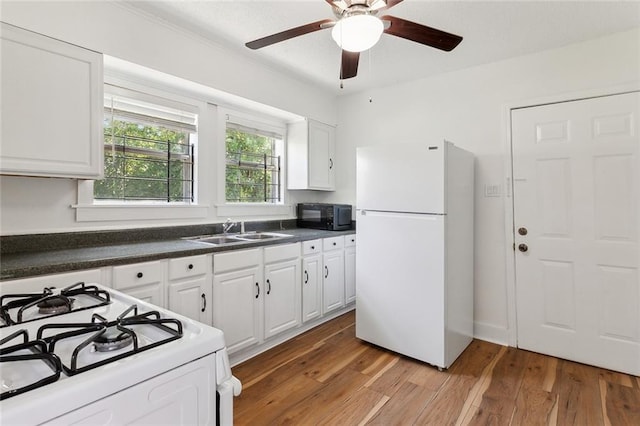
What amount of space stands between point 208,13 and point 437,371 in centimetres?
290

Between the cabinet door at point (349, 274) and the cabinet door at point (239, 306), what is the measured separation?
1.13 metres

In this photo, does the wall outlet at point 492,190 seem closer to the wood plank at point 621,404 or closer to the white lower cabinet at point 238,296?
the wood plank at point 621,404

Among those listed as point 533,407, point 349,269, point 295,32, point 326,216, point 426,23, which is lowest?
point 533,407

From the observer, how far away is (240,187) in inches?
131

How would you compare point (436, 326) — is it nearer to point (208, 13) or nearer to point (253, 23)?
point (253, 23)

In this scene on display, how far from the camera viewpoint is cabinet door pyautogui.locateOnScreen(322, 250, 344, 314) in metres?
3.19

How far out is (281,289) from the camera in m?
2.75

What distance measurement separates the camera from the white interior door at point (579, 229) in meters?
2.38

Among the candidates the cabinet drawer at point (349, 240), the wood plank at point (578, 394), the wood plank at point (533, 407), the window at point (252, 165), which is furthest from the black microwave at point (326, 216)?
the wood plank at point (578, 394)

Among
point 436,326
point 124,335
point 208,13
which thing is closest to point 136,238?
point 208,13

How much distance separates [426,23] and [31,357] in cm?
261

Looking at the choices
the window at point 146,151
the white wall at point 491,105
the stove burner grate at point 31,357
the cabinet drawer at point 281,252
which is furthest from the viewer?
the cabinet drawer at point 281,252

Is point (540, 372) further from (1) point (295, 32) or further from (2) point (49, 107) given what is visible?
(2) point (49, 107)

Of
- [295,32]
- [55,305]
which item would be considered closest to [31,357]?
[55,305]
